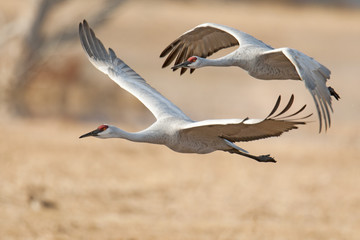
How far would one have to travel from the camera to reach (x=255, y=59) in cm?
845

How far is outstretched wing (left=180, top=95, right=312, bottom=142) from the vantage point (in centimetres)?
723

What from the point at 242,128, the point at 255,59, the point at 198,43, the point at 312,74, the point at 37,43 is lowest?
the point at 242,128

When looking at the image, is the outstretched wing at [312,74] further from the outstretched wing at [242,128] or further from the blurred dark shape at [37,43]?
the blurred dark shape at [37,43]

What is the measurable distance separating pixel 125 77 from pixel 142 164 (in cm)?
837

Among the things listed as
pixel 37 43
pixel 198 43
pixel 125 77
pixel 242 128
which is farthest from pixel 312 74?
pixel 37 43

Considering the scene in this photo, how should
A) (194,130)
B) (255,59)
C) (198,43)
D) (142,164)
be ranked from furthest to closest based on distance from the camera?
1. (142,164)
2. (198,43)
3. (255,59)
4. (194,130)

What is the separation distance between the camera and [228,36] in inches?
389

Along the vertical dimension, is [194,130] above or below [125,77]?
below

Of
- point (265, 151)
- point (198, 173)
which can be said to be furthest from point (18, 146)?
point (265, 151)

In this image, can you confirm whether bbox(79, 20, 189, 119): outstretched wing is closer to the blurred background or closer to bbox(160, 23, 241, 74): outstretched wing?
bbox(160, 23, 241, 74): outstretched wing

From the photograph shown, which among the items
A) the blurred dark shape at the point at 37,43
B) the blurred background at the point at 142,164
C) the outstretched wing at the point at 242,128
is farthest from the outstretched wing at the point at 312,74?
the blurred dark shape at the point at 37,43

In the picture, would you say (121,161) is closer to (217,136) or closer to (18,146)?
(18,146)

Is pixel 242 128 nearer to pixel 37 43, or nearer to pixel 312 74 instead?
pixel 312 74

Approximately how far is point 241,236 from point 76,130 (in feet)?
30.6
